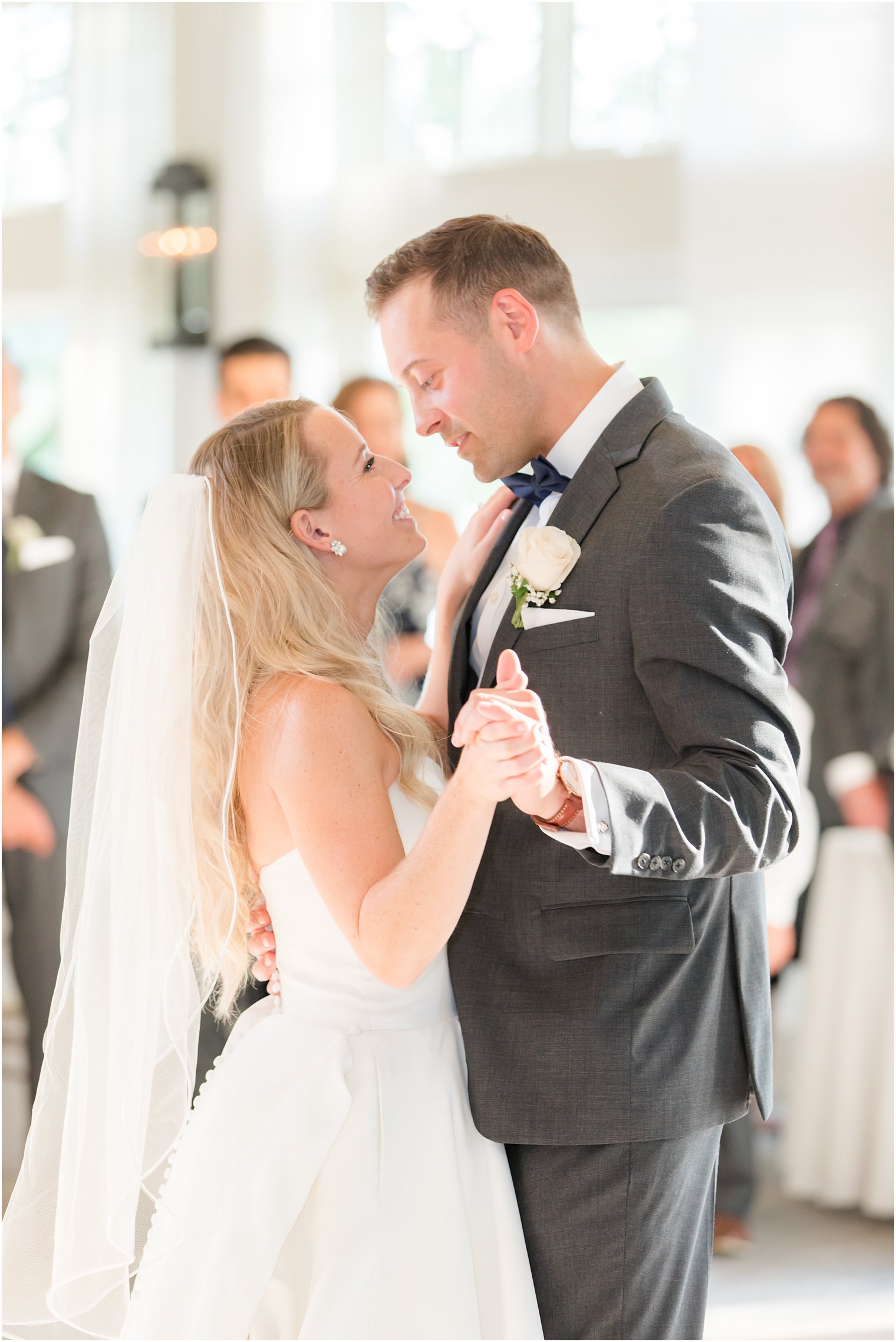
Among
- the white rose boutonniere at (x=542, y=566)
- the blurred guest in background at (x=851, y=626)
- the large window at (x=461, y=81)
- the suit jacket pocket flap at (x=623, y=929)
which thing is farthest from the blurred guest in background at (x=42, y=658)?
the suit jacket pocket flap at (x=623, y=929)

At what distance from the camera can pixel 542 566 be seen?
168cm

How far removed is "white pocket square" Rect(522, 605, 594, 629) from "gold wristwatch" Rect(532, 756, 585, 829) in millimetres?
294

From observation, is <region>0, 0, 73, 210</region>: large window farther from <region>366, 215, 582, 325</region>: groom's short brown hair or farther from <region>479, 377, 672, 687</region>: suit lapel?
<region>479, 377, 672, 687</region>: suit lapel

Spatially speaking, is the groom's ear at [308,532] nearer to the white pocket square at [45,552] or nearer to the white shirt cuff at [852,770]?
the white shirt cuff at [852,770]

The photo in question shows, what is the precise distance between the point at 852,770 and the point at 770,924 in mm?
530

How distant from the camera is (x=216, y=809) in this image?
5.89 ft

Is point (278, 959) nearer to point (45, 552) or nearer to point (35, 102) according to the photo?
point (45, 552)

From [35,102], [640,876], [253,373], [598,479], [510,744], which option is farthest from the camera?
[35,102]

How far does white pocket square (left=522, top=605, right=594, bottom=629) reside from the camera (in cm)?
166

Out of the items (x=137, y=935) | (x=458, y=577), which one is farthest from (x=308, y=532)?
(x=137, y=935)

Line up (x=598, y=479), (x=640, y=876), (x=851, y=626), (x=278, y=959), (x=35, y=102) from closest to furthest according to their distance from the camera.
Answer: (x=640, y=876), (x=598, y=479), (x=278, y=959), (x=851, y=626), (x=35, y=102)

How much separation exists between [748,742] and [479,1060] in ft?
1.96

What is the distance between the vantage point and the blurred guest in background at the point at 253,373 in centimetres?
408

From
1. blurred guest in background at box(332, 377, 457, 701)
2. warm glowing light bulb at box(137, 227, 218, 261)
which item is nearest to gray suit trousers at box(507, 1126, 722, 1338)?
blurred guest in background at box(332, 377, 457, 701)
